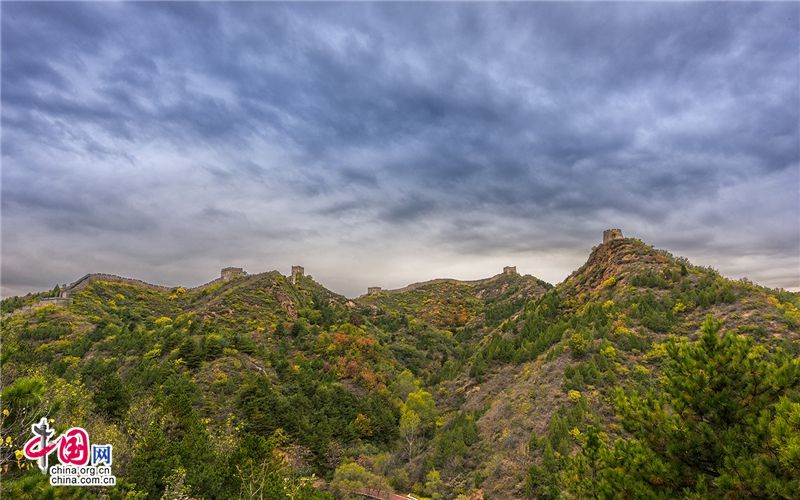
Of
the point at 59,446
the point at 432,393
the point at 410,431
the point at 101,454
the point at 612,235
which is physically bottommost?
the point at 410,431

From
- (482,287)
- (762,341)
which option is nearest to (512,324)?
(762,341)

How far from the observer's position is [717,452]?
297 inches

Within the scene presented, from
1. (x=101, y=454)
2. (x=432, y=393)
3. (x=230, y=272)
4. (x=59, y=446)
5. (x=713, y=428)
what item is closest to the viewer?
(x=713, y=428)

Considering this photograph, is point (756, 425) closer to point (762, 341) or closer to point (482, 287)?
point (762, 341)

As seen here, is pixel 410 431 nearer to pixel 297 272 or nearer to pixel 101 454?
pixel 101 454

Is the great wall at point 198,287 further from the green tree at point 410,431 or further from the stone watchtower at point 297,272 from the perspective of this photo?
the green tree at point 410,431

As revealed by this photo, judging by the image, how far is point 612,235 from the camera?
2164 inches

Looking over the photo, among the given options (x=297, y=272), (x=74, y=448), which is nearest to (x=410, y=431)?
(x=74, y=448)

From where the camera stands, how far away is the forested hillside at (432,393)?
24.7 ft

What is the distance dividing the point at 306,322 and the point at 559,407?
43548 millimetres

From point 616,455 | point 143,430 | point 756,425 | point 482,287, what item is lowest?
point 143,430
